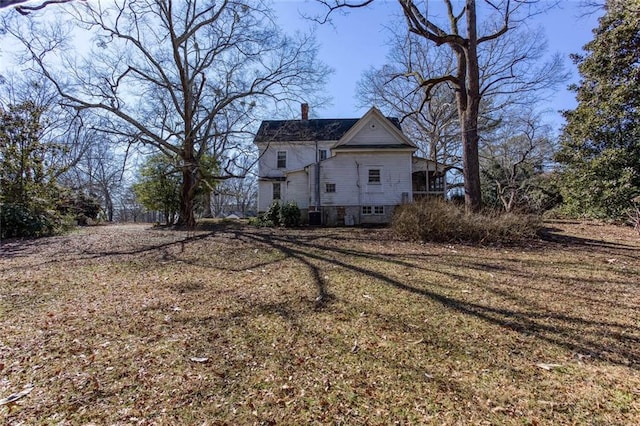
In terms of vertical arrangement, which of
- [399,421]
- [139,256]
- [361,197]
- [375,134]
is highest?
[375,134]

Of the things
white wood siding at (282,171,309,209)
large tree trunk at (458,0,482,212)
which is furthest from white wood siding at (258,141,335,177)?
large tree trunk at (458,0,482,212)

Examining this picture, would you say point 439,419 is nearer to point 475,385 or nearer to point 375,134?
point 475,385

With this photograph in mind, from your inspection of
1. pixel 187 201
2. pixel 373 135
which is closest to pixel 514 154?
pixel 373 135

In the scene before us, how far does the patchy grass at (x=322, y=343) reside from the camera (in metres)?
2.20

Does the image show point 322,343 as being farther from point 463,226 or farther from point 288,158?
point 288,158

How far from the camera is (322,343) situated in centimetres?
316

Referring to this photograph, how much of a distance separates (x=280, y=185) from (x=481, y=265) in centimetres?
1742

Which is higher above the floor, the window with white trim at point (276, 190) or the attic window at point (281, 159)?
the attic window at point (281, 159)

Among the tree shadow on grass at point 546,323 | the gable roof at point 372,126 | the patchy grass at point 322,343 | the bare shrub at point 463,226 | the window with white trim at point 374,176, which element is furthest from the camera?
the window with white trim at point 374,176

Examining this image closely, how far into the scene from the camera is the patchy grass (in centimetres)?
220

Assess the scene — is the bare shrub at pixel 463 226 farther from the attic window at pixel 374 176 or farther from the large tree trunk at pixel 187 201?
the large tree trunk at pixel 187 201

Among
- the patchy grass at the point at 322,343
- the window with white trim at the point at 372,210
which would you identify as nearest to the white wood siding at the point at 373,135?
the window with white trim at the point at 372,210

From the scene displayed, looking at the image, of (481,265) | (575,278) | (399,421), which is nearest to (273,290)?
(399,421)

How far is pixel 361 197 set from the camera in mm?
17281
